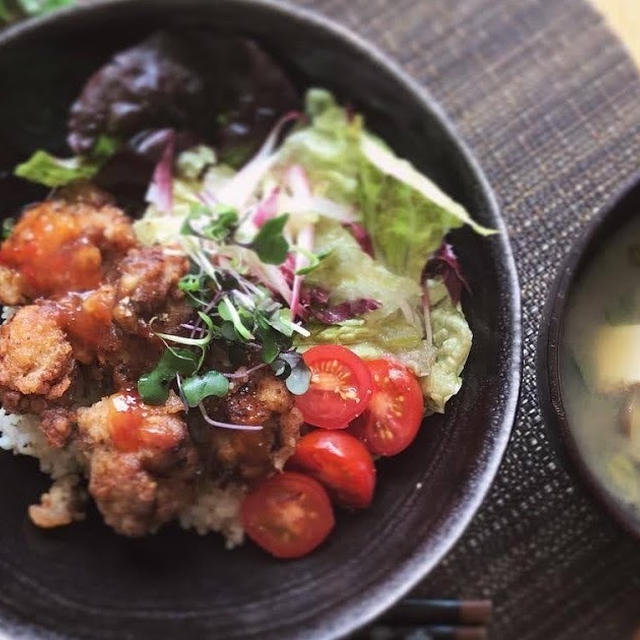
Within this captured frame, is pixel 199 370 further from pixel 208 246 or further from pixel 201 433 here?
pixel 208 246

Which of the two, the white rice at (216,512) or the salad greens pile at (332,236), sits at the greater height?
the salad greens pile at (332,236)

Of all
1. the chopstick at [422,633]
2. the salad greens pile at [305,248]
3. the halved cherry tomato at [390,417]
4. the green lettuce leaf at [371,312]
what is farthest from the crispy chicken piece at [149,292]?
the chopstick at [422,633]

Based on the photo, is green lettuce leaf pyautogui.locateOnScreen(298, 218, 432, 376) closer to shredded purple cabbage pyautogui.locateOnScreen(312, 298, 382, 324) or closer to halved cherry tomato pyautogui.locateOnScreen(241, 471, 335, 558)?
shredded purple cabbage pyautogui.locateOnScreen(312, 298, 382, 324)

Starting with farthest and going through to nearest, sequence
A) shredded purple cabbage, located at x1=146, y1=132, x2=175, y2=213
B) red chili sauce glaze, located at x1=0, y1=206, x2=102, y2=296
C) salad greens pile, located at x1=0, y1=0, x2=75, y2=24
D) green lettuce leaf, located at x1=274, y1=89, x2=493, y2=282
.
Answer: salad greens pile, located at x1=0, y1=0, x2=75, y2=24 < shredded purple cabbage, located at x1=146, y1=132, x2=175, y2=213 < green lettuce leaf, located at x1=274, y1=89, x2=493, y2=282 < red chili sauce glaze, located at x1=0, y1=206, x2=102, y2=296

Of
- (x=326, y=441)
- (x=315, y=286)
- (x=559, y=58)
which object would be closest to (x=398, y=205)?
(x=315, y=286)

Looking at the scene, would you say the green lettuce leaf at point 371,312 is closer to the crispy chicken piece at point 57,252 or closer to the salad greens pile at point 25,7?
the crispy chicken piece at point 57,252

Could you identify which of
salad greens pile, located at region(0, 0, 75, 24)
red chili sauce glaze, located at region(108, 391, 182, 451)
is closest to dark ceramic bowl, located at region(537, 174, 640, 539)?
red chili sauce glaze, located at region(108, 391, 182, 451)
